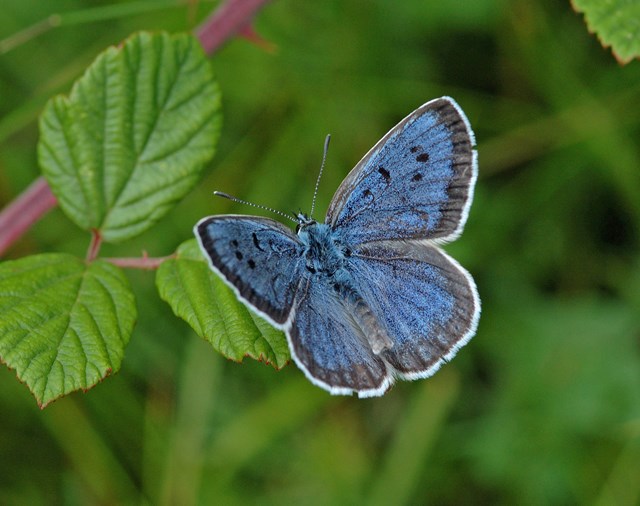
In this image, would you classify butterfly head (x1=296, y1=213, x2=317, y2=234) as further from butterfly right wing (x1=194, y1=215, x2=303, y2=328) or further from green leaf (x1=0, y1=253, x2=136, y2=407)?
green leaf (x1=0, y1=253, x2=136, y2=407)

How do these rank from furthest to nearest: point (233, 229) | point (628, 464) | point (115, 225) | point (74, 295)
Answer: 1. point (628, 464)
2. point (115, 225)
3. point (74, 295)
4. point (233, 229)

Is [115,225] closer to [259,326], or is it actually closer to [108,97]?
[108,97]

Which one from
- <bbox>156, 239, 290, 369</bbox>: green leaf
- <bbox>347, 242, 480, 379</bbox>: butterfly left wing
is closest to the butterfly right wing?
<bbox>156, 239, 290, 369</bbox>: green leaf

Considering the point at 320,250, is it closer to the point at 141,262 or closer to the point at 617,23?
the point at 141,262

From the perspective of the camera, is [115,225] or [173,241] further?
[173,241]

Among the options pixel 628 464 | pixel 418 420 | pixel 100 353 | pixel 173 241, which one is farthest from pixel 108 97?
pixel 628 464

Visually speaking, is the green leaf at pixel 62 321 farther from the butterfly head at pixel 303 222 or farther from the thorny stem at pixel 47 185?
the butterfly head at pixel 303 222
